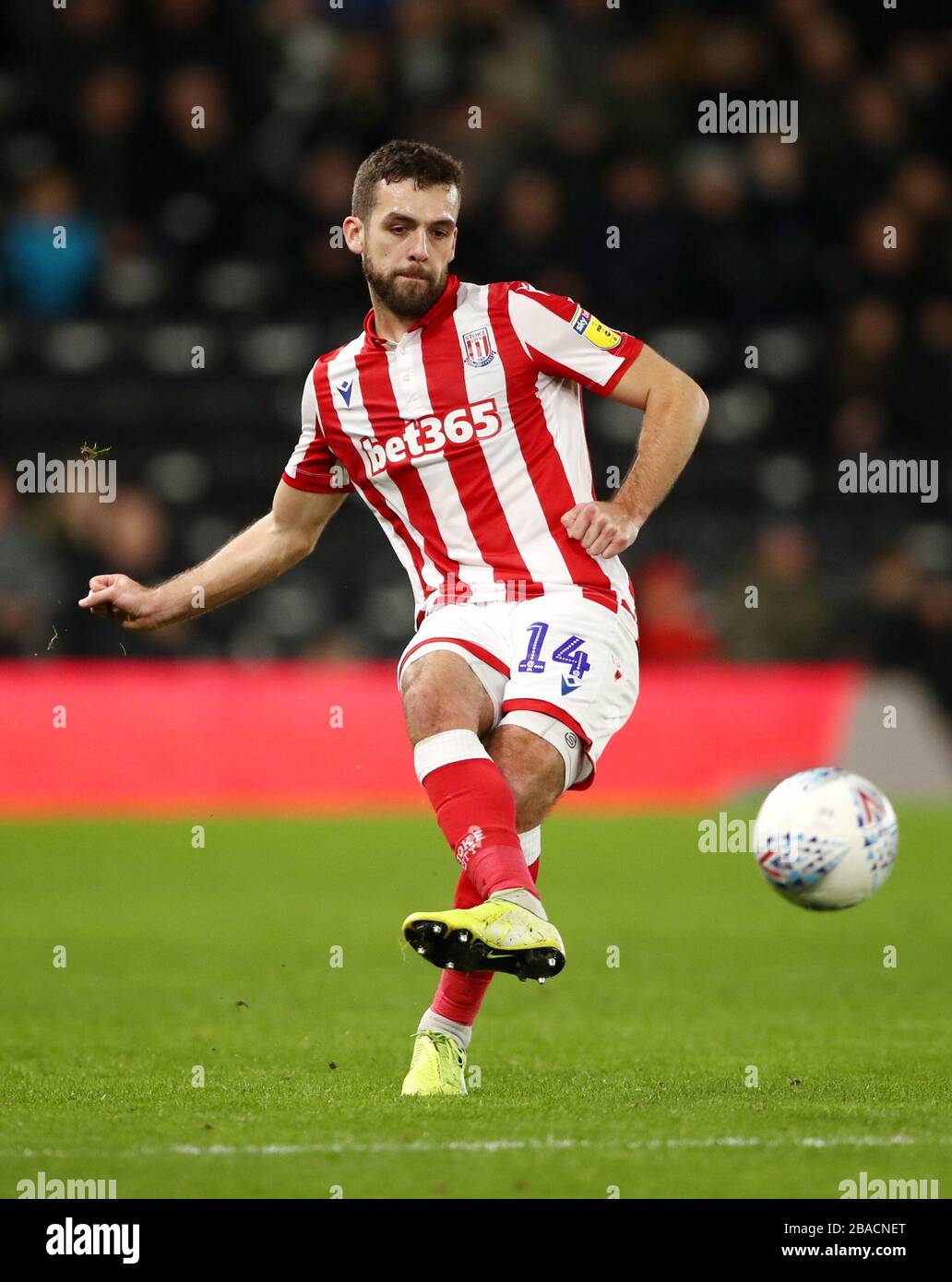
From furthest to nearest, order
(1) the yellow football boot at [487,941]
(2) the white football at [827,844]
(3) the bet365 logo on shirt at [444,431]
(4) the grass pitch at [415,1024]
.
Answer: (3) the bet365 logo on shirt at [444,431] → (2) the white football at [827,844] → (1) the yellow football boot at [487,941] → (4) the grass pitch at [415,1024]

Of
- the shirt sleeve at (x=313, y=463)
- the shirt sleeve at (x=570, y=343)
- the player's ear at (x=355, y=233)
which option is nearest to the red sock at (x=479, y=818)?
the shirt sleeve at (x=570, y=343)

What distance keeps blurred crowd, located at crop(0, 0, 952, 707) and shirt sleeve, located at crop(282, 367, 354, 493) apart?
343 inches

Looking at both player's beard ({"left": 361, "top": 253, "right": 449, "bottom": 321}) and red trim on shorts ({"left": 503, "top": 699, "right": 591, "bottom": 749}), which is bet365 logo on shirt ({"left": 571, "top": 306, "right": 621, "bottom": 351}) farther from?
red trim on shorts ({"left": 503, "top": 699, "right": 591, "bottom": 749})

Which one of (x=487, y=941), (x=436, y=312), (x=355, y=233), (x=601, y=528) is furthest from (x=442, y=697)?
(x=355, y=233)

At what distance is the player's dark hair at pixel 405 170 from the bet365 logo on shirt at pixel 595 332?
0.53 metres

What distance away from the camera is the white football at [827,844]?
5531 millimetres

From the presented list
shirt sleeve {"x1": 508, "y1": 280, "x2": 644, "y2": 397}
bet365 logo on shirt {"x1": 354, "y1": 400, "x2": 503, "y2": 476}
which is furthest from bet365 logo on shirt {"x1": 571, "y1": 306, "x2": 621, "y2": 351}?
bet365 logo on shirt {"x1": 354, "y1": 400, "x2": 503, "y2": 476}

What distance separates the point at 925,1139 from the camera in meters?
4.82

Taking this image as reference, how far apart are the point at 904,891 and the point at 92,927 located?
15.8ft

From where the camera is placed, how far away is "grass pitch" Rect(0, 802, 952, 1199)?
14.8ft

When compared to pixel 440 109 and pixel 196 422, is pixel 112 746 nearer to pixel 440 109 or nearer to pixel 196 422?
pixel 196 422

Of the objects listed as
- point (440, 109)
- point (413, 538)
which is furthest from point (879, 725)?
point (413, 538)

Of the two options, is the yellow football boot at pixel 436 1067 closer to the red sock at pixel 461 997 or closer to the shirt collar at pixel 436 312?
the red sock at pixel 461 997

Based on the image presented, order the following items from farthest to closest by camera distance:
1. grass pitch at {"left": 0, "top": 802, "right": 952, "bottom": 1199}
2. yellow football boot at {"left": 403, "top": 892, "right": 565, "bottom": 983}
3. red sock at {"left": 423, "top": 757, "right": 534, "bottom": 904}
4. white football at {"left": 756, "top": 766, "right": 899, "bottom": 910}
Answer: white football at {"left": 756, "top": 766, "right": 899, "bottom": 910}, red sock at {"left": 423, "top": 757, "right": 534, "bottom": 904}, yellow football boot at {"left": 403, "top": 892, "right": 565, "bottom": 983}, grass pitch at {"left": 0, "top": 802, "right": 952, "bottom": 1199}
